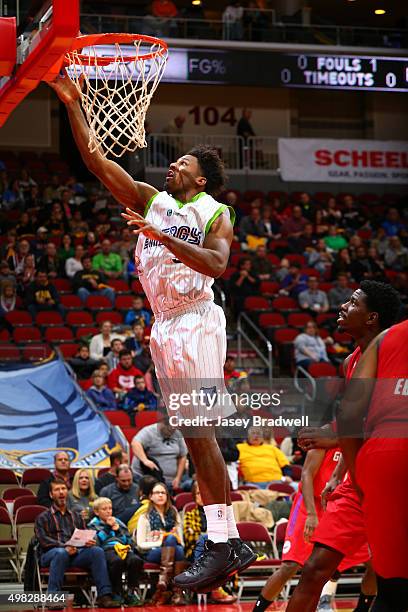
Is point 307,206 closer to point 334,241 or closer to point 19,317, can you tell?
point 334,241

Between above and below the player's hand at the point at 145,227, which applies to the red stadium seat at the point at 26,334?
below

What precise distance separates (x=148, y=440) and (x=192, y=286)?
20.2 ft

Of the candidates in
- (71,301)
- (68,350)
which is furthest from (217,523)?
(71,301)

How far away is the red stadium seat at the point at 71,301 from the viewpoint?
1552 centimetres

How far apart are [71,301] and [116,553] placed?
648cm

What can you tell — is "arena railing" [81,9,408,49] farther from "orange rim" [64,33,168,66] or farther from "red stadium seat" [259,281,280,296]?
"orange rim" [64,33,168,66]

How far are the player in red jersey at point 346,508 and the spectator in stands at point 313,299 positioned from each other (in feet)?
33.8

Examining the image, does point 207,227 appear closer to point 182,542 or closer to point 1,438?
point 182,542

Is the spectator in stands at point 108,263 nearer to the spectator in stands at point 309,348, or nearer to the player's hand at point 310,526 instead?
the spectator in stands at point 309,348

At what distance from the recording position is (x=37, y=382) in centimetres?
1327

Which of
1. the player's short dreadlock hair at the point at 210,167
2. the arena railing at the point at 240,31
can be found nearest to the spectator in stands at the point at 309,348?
the arena railing at the point at 240,31

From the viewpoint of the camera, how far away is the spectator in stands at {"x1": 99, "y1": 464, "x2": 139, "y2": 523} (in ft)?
33.9

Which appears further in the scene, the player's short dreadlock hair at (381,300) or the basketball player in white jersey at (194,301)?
the player's short dreadlock hair at (381,300)

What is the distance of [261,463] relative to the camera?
11.8 metres
